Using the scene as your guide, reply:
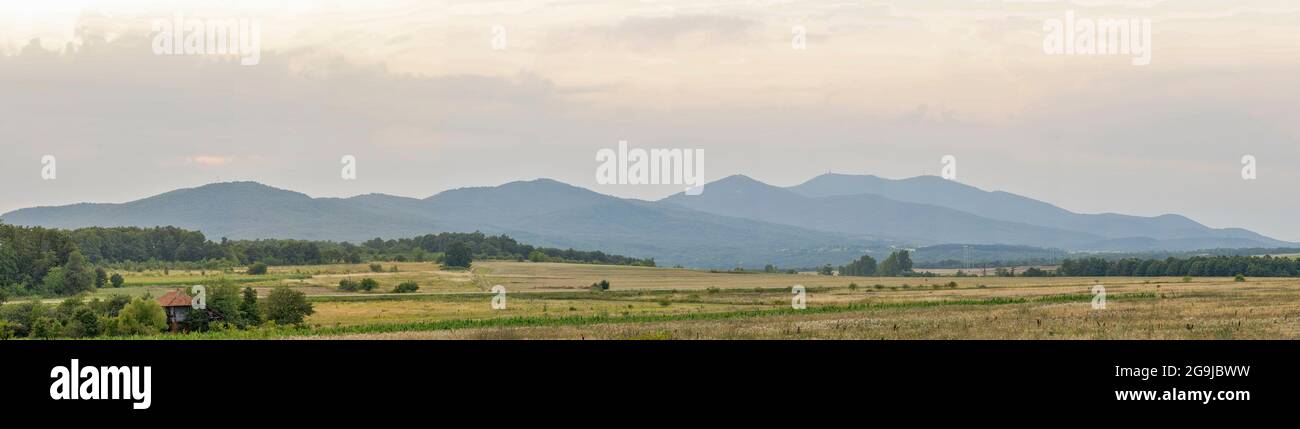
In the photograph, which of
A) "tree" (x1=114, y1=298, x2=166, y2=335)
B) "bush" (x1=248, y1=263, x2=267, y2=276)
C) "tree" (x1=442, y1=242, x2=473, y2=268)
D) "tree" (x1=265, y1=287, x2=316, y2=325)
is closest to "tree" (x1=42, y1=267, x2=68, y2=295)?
"bush" (x1=248, y1=263, x2=267, y2=276)

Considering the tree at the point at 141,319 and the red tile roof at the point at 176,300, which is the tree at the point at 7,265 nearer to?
the red tile roof at the point at 176,300

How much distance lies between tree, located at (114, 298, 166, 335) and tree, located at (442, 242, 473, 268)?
106 m

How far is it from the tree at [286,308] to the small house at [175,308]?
20.9ft

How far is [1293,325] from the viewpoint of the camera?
47.0 meters

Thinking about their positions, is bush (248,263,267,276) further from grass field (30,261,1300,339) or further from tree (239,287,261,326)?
tree (239,287,261,326)

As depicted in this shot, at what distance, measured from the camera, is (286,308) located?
91.8m

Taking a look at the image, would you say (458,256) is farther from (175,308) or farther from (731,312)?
(731,312)

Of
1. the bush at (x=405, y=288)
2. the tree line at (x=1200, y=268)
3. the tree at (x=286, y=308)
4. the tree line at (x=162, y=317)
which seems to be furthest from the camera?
the tree line at (x=1200, y=268)

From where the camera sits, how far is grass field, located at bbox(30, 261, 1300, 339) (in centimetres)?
4847

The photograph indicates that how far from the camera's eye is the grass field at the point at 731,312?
48.5m

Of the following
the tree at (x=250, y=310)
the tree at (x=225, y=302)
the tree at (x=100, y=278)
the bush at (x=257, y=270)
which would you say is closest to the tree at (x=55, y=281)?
A: the tree at (x=100, y=278)
